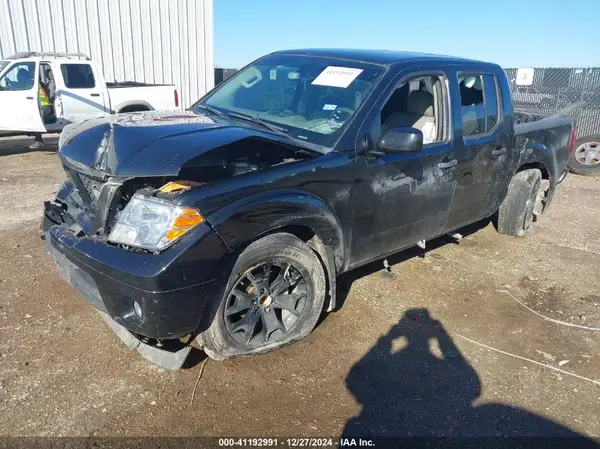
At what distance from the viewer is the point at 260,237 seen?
2809 millimetres

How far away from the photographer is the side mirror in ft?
10.2

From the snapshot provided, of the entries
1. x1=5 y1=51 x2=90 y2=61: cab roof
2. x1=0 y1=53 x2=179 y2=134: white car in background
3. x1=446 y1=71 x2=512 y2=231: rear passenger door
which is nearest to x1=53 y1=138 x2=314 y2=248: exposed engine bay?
x1=446 y1=71 x2=512 y2=231: rear passenger door

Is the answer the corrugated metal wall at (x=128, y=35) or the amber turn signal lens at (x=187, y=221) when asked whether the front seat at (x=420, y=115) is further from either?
the corrugated metal wall at (x=128, y=35)

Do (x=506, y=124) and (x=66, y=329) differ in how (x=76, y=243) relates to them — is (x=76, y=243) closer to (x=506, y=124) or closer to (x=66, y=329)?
(x=66, y=329)

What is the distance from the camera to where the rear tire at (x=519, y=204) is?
534 centimetres

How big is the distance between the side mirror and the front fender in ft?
1.96

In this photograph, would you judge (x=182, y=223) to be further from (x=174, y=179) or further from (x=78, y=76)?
(x=78, y=76)

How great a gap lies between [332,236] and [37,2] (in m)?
13.6

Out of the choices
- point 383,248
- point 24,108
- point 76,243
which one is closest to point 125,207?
point 76,243

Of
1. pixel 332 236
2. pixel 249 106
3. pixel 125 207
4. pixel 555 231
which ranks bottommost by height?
pixel 555 231

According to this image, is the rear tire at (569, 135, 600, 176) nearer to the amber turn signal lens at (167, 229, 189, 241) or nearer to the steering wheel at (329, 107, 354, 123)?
the steering wheel at (329, 107, 354, 123)

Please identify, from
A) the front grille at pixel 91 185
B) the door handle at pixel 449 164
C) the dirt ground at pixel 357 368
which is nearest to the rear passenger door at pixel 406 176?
the door handle at pixel 449 164

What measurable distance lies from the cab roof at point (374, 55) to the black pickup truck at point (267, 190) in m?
0.02

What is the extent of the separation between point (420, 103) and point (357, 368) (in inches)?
89.9
